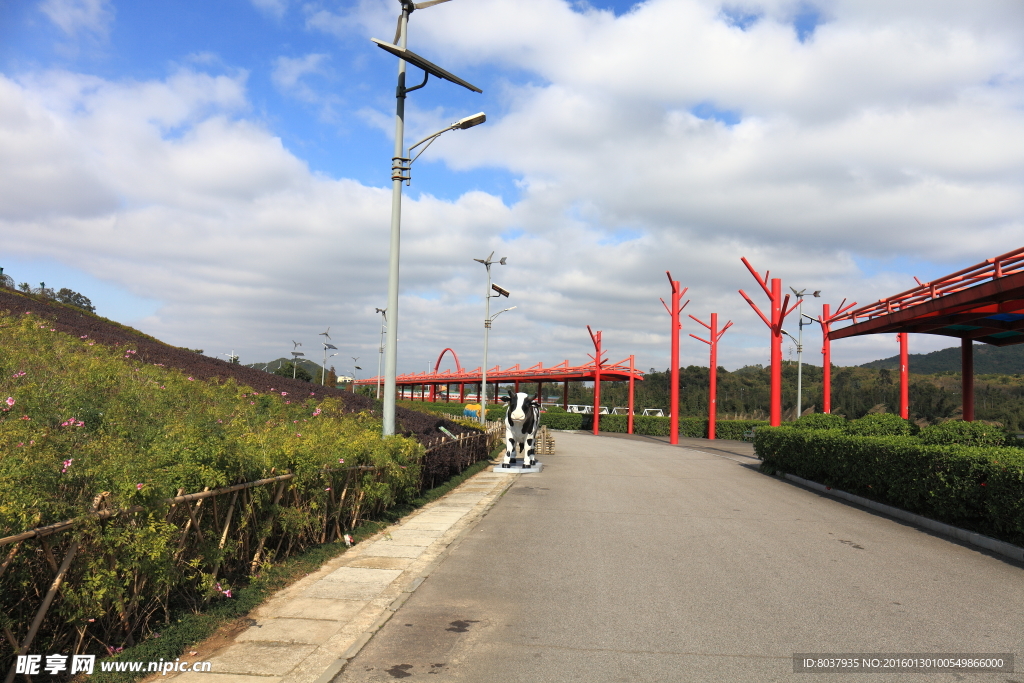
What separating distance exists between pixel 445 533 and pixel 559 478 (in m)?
8.66

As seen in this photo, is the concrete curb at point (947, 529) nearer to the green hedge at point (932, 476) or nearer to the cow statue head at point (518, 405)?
the green hedge at point (932, 476)

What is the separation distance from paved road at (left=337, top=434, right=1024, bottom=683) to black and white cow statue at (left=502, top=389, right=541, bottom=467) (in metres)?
8.26

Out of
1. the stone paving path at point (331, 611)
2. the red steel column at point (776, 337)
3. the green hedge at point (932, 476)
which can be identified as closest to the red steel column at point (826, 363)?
the red steel column at point (776, 337)

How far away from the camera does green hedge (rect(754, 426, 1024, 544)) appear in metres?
9.66

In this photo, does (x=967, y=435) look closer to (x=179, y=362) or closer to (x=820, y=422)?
(x=820, y=422)

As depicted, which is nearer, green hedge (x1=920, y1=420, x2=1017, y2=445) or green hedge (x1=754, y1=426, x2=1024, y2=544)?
green hedge (x1=754, y1=426, x2=1024, y2=544)

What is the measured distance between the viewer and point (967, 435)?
13.9m

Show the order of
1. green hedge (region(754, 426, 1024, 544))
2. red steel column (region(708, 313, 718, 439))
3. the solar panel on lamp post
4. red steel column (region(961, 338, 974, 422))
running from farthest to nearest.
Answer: red steel column (region(708, 313, 718, 439)) < red steel column (region(961, 338, 974, 422)) < the solar panel on lamp post < green hedge (region(754, 426, 1024, 544))

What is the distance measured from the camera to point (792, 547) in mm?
9641

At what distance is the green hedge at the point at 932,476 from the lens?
9664 mm

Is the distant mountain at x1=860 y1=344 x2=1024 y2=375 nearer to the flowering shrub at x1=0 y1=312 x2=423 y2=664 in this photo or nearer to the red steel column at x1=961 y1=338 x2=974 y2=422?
the red steel column at x1=961 y1=338 x2=974 y2=422

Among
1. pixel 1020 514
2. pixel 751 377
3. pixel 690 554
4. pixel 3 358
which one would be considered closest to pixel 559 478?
pixel 690 554

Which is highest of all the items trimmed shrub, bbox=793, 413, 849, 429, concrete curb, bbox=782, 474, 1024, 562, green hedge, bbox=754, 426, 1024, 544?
trimmed shrub, bbox=793, 413, 849, 429

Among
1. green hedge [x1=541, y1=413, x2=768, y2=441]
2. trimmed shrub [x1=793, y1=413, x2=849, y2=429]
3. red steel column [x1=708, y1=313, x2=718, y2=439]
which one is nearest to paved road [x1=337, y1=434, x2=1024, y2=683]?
trimmed shrub [x1=793, y1=413, x2=849, y2=429]
